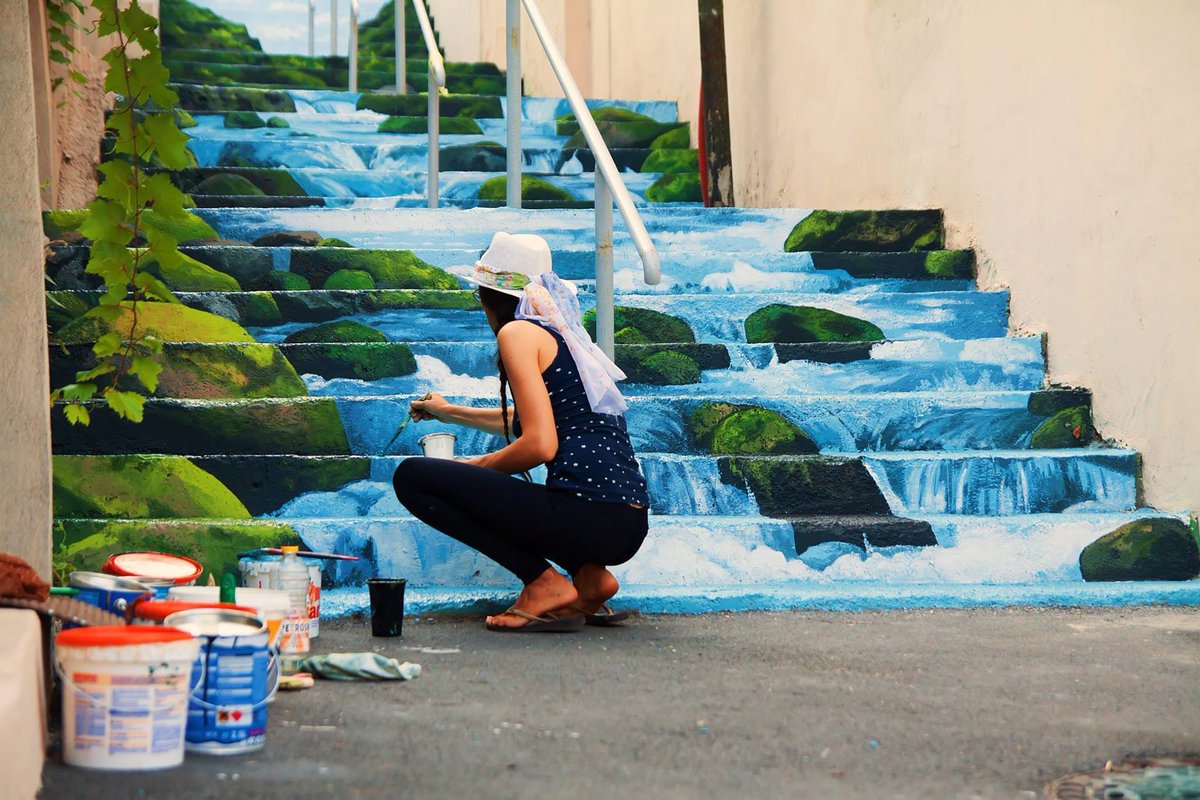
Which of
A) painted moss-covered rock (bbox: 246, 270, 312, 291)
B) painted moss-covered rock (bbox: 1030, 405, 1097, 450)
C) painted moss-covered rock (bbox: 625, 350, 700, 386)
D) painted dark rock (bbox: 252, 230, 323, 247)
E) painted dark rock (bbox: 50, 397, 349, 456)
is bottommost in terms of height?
painted moss-covered rock (bbox: 1030, 405, 1097, 450)

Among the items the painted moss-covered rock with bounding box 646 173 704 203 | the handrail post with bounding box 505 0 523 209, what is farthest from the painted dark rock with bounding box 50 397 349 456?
the painted moss-covered rock with bounding box 646 173 704 203

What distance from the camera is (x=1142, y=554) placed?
4.62 meters

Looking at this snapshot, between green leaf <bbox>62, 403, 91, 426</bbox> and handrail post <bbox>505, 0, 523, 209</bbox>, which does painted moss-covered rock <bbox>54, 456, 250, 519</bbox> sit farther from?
handrail post <bbox>505, 0, 523, 209</bbox>

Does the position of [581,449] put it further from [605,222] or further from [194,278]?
[194,278]

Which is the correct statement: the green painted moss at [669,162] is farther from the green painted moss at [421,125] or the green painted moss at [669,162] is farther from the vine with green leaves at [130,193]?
the vine with green leaves at [130,193]

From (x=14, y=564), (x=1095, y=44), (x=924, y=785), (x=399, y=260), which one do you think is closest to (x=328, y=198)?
(x=399, y=260)

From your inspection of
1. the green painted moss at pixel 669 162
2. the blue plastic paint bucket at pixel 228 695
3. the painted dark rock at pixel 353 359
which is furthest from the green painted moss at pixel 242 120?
the blue plastic paint bucket at pixel 228 695

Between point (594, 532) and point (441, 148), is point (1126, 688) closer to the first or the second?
point (594, 532)

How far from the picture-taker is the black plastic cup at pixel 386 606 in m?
3.73

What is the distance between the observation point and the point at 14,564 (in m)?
2.78

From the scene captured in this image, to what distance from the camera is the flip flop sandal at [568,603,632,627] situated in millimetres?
4027

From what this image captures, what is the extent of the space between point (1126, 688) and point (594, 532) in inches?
53.3

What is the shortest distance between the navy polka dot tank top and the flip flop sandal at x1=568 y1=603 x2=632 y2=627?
0.32 metres

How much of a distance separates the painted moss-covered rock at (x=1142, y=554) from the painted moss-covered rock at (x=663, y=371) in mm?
1491
